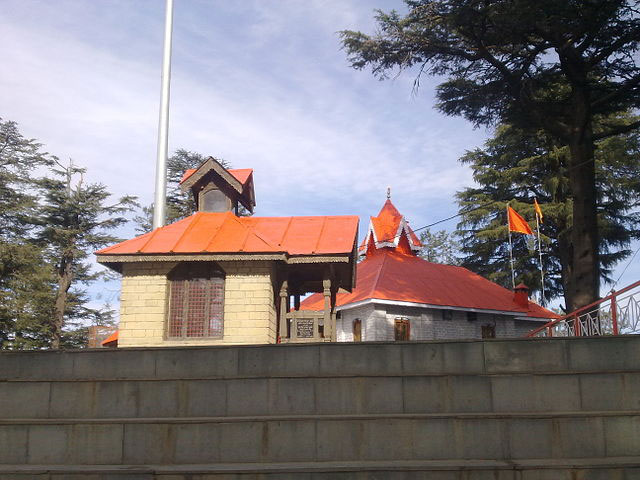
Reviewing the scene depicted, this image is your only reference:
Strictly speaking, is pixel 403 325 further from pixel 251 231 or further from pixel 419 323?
pixel 251 231

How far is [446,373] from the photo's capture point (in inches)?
346

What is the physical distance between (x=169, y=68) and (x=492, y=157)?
23.0 metres

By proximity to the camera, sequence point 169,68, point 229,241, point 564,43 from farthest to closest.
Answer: point 169,68, point 564,43, point 229,241

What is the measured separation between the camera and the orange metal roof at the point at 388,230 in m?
28.4

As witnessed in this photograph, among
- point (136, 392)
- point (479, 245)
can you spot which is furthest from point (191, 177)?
point (479, 245)

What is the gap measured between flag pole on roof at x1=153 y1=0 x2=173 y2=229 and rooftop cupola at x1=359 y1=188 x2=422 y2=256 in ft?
41.3

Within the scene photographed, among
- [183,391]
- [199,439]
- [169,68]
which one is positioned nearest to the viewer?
[199,439]

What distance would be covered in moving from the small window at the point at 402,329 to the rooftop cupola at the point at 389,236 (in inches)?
200

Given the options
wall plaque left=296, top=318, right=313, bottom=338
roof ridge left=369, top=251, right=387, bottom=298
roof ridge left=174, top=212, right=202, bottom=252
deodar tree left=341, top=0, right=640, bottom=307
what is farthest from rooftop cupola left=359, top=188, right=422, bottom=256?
wall plaque left=296, top=318, right=313, bottom=338

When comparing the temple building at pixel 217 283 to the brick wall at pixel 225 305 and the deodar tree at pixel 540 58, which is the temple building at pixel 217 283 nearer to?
the brick wall at pixel 225 305

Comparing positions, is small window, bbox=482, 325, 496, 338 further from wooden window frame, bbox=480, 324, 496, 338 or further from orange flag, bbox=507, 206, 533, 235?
orange flag, bbox=507, 206, 533, 235

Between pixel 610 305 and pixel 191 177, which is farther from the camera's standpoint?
pixel 191 177

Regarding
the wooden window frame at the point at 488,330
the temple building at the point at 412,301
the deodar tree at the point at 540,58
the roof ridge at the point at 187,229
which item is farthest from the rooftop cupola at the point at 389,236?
the roof ridge at the point at 187,229

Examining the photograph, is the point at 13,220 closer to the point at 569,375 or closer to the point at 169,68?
the point at 169,68
